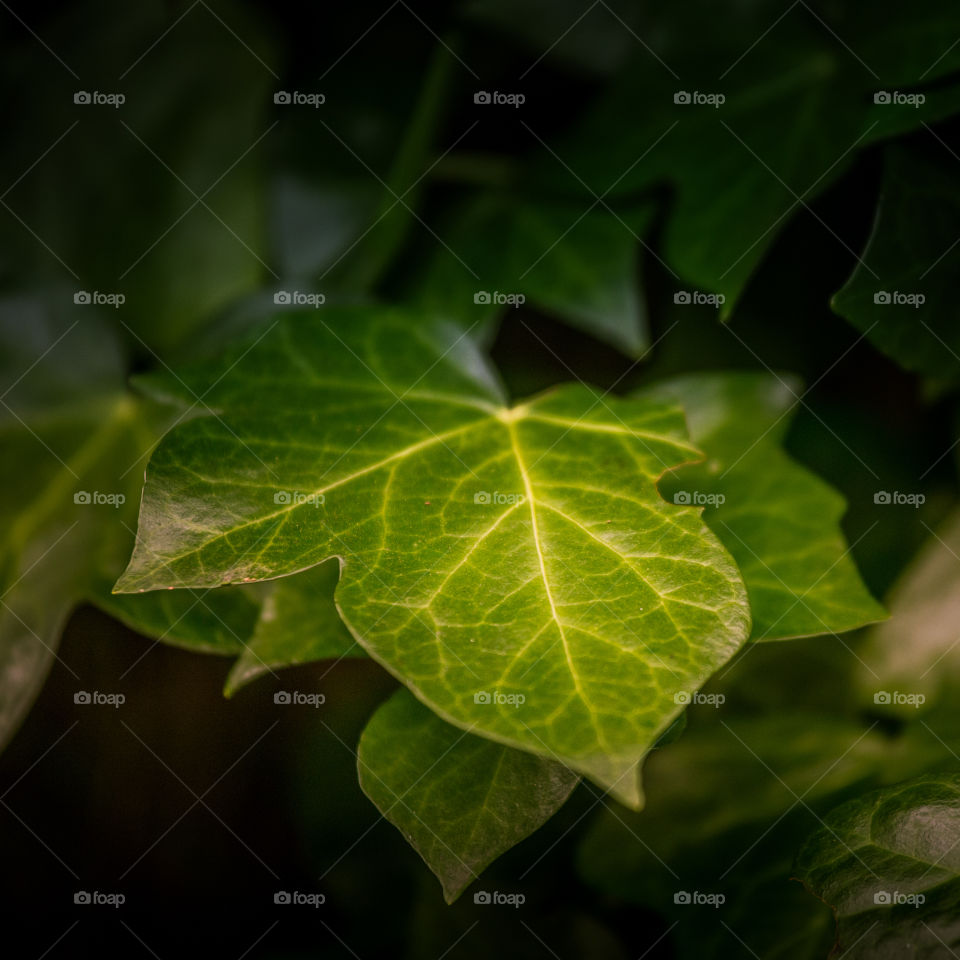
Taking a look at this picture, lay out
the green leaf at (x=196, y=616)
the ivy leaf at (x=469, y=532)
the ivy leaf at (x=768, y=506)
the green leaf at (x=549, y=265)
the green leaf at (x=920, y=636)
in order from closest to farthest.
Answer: the ivy leaf at (x=469, y=532), the ivy leaf at (x=768, y=506), the green leaf at (x=196, y=616), the green leaf at (x=920, y=636), the green leaf at (x=549, y=265)

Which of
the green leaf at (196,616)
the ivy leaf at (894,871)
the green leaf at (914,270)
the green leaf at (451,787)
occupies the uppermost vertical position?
the green leaf at (914,270)

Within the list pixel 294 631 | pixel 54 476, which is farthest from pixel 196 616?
A: pixel 54 476

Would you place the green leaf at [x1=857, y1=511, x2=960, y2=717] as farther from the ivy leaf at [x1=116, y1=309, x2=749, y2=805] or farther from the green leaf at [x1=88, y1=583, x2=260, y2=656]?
the green leaf at [x1=88, y1=583, x2=260, y2=656]

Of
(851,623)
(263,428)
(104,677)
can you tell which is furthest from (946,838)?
(104,677)

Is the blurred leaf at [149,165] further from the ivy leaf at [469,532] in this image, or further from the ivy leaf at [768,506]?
the ivy leaf at [768,506]

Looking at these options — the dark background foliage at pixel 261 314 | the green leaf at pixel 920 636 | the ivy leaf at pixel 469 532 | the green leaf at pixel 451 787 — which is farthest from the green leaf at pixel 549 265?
the green leaf at pixel 451 787

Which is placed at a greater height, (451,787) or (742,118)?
(742,118)

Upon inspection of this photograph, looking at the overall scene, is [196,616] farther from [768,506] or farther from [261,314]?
[768,506]
